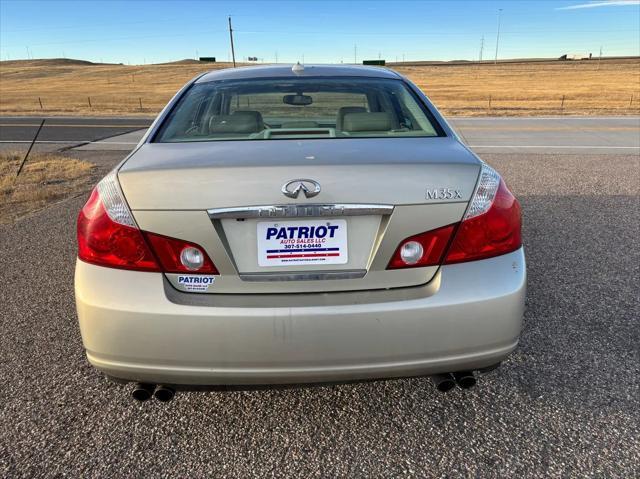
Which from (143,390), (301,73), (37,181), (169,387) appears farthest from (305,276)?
(37,181)

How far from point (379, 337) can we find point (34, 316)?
2622mm

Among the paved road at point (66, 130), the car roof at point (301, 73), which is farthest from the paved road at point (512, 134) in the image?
the car roof at point (301, 73)

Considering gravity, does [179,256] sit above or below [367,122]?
below

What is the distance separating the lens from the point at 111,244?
1.77m

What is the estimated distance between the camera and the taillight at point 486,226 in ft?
5.85

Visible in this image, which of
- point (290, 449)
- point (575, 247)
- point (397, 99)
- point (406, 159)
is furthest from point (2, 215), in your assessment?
point (575, 247)

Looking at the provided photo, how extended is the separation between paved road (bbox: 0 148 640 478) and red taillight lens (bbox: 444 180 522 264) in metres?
0.87

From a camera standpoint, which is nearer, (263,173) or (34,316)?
(263,173)

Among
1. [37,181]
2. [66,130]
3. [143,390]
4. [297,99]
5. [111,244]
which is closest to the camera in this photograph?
[111,244]

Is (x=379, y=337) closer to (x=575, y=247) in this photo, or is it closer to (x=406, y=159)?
(x=406, y=159)

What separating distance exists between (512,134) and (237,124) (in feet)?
41.3

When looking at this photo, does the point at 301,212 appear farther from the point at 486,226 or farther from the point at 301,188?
the point at 486,226

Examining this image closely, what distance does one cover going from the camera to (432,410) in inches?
91.6

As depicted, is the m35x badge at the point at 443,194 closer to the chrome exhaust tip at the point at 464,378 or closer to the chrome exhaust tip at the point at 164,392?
the chrome exhaust tip at the point at 464,378
